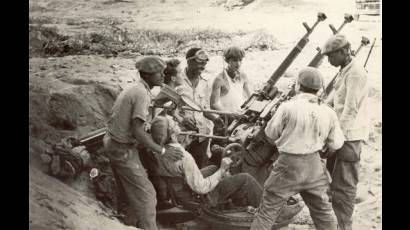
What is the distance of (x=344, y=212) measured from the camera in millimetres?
5020

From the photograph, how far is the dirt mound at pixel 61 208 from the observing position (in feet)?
15.3

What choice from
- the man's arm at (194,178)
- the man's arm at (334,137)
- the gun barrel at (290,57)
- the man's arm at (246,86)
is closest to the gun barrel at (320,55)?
the gun barrel at (290,57)

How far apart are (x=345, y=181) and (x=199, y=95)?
1.67 meters

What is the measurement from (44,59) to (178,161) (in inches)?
68.1

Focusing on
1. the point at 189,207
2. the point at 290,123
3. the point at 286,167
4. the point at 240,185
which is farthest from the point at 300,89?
the point at 189,207

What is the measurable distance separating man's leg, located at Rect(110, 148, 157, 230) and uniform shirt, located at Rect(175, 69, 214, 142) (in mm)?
977

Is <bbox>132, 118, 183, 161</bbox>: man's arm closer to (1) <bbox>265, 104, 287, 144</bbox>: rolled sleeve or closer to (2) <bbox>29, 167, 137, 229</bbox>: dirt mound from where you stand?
(2) <bbox>29, 167, 137, 229</bbox>: dirt mound

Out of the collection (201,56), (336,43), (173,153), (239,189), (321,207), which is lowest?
(239,189)

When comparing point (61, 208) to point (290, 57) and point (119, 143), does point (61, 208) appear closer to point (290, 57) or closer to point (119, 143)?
point (119, 143)

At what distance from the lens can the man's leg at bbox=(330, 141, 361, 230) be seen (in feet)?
16.4

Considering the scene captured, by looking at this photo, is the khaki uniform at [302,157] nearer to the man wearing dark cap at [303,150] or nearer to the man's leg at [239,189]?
the man wearing dark cap at [303,150]

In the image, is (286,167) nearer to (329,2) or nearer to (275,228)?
(275,228)

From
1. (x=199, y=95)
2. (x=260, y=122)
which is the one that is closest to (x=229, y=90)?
(x=199, y=95)

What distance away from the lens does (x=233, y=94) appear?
5.57 metres
